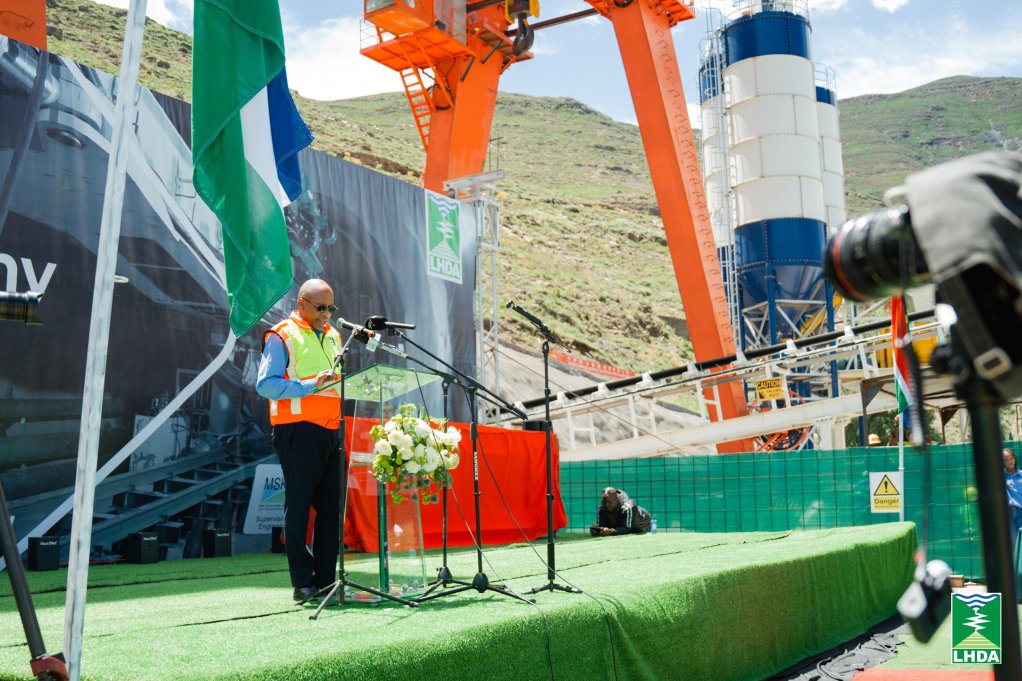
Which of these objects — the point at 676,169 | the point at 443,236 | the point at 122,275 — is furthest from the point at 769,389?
the point at 122,275

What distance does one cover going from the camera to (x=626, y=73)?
17.1 meters

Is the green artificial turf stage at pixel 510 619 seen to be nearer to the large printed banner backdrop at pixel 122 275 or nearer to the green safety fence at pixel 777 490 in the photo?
the large printed banner backdrop at pixel 122 275

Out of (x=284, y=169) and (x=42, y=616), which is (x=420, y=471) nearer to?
(x=284, y=169)

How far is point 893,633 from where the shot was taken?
22.9 feet

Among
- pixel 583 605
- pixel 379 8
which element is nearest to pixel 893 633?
pixel 583 605

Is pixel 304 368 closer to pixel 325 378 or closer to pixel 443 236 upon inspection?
pixel 325 378

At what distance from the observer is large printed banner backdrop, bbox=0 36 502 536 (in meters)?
7.80

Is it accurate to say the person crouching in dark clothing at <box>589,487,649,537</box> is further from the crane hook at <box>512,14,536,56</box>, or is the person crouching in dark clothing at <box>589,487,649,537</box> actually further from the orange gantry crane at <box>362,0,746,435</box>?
the crane hook at <box>512,14,536,56</box>

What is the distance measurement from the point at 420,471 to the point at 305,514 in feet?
1.90

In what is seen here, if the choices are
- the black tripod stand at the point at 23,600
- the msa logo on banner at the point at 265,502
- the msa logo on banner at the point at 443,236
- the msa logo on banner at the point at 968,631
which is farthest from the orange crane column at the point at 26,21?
the msa logo on banner at the point at 968,631

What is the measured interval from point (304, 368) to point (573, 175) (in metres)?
84.3

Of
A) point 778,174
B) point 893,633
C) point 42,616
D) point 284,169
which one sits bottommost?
point 893,633

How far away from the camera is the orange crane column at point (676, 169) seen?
659 inches

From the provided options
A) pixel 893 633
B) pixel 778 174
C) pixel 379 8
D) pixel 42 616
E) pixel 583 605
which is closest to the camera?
→ pixel 583 605
